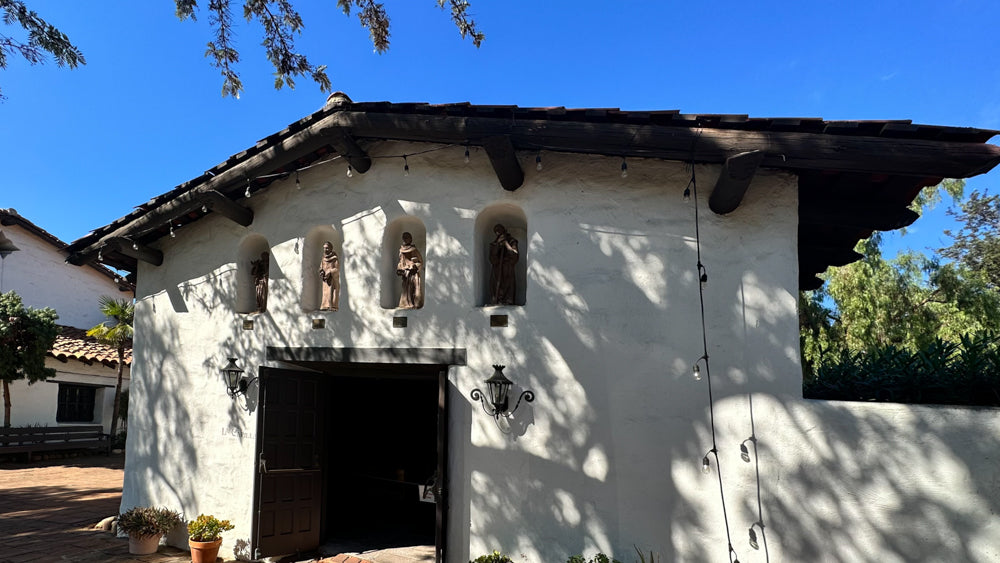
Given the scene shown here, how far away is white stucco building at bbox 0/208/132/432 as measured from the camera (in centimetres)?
1717

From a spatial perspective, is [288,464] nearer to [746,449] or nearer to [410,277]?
[410,277]

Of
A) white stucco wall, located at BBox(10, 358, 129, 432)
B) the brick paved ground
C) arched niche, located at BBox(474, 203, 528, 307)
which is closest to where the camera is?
arched niche, located at BBox(474, 203, 528, 307)

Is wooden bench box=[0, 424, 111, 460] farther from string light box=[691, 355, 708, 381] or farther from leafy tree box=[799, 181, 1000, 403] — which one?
leafy tree box=[799, 181, 1000, 403]

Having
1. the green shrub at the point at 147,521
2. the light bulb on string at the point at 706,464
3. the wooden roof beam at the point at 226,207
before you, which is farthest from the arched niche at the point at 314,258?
the light bulb on string at the point at 706,464

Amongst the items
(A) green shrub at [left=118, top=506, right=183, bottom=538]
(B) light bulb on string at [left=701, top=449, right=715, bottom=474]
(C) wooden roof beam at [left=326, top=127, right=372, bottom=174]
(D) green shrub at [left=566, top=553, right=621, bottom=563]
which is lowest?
(A) green shrub at [left=118, top=506, right=183, bottom=538]

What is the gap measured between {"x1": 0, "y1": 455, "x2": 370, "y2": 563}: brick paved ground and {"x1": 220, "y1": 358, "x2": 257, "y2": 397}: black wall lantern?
81.4 inches

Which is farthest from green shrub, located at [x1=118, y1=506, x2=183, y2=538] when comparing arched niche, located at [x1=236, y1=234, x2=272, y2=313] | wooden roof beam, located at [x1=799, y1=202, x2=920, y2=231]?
wooden roof beam, located at [x1=799, y1=202, x2=920, y2=231]

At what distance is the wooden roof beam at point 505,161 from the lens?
18.9ft

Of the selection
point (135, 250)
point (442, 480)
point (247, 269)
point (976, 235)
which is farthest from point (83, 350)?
point (976, 235)

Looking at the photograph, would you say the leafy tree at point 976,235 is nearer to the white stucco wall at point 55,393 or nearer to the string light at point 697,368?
the string light at point 697,368

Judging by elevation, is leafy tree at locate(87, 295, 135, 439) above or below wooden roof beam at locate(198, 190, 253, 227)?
below

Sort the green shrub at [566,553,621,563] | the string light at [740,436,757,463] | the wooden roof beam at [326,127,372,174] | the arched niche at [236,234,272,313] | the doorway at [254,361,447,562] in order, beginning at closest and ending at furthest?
the string light at [740,436,757,463], the green shrub at [566,553,621,563], the wooden roof beam at [326,127,372,174], the doorway at [254,361,447,562], the arched niche at [236,234,272,313]

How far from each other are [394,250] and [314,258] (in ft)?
3.90

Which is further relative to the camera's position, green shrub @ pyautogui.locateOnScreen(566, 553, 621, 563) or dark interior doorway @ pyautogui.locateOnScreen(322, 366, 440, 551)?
dark interior doorway @ pyautogui.locateOnScreen(322, 366, 440, 551)
